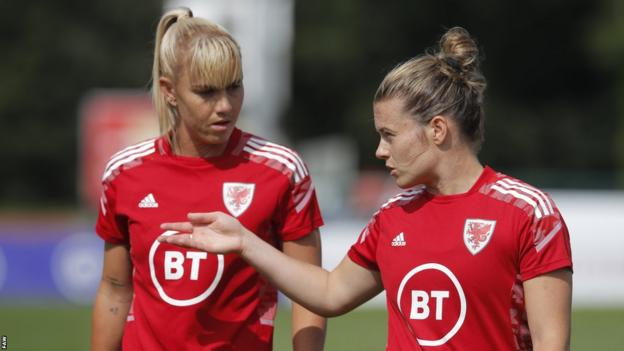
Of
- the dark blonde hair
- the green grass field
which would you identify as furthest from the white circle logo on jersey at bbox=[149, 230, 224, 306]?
the green grass field

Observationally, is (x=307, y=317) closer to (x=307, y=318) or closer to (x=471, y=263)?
(x=307, y=318)

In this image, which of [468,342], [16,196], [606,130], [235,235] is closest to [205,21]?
[235,235]

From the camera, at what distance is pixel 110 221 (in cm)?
470

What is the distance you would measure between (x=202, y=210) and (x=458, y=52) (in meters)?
1.17

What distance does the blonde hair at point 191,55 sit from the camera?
14.4 feet

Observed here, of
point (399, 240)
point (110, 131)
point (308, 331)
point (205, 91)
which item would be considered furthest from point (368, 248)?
point (110, 131)

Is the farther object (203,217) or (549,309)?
(203,217)

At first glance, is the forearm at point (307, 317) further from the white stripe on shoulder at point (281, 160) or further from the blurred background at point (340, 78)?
the blurred background at point (340, 78)

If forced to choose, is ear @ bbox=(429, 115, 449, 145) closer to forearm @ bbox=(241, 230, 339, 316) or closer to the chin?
the chin

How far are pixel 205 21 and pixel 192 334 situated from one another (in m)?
1.22

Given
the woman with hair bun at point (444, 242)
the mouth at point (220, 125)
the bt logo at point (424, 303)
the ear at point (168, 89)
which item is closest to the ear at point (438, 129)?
the woman with hair bun at point (444, 242)

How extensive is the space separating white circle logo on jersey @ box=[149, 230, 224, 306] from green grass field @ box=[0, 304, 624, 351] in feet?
24.2

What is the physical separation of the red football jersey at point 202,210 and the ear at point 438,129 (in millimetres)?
701

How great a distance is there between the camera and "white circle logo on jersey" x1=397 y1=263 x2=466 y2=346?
4.05 metres
